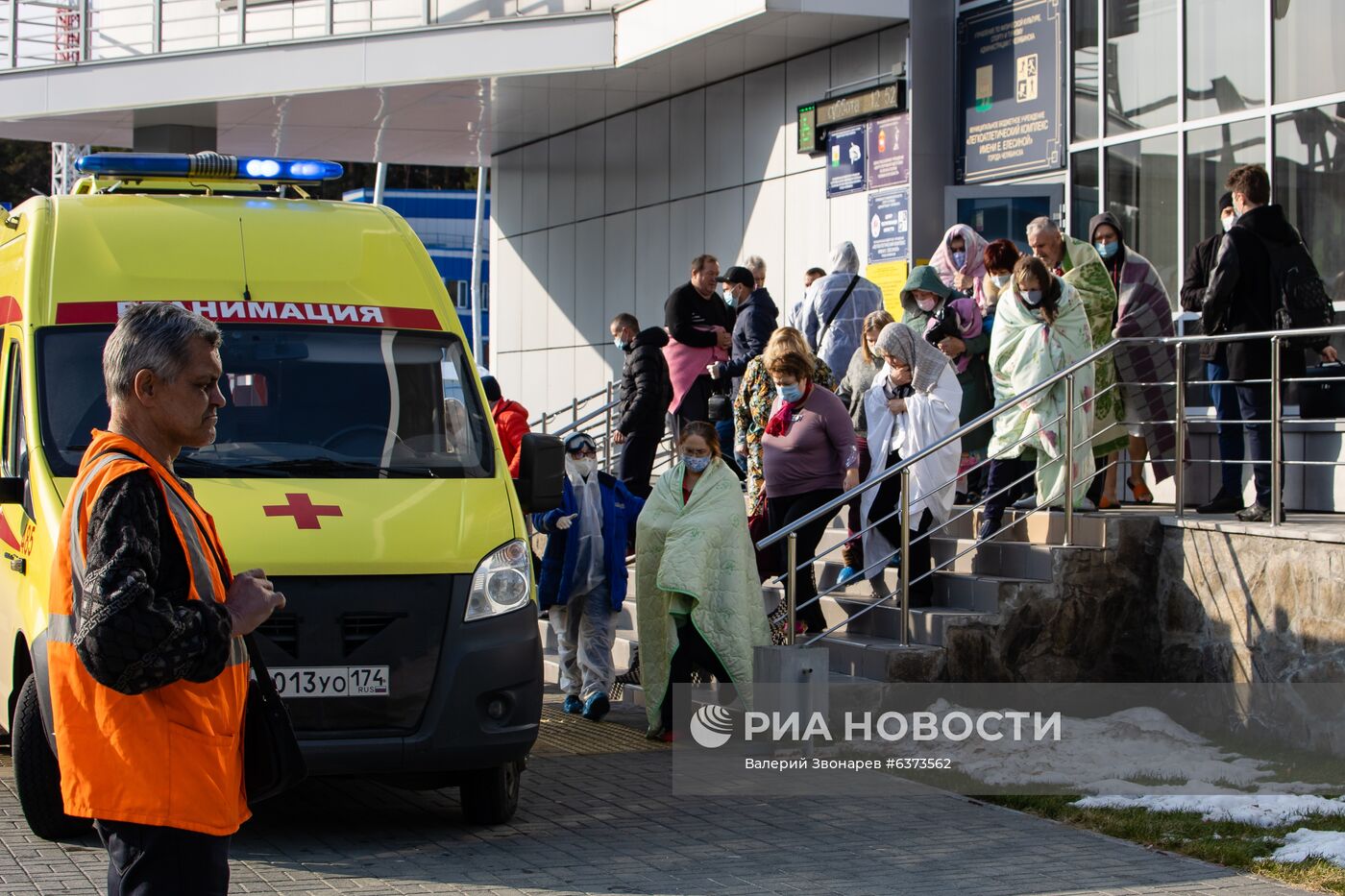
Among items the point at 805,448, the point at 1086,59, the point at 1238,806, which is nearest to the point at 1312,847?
the point at 1238,806

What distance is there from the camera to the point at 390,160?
2377cm

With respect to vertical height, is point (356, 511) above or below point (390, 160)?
below

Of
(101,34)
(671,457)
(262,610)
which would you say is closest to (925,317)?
(671,457)

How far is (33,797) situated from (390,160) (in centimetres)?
1792

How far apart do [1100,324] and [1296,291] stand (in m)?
1.35

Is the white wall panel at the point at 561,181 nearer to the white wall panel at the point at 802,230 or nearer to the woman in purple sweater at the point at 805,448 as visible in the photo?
the white wall panel at the point at 802,230

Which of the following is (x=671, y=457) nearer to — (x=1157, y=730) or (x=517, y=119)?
(x=517, y=119)

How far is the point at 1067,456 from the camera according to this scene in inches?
394

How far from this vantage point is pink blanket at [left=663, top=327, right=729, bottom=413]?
43.2 feet

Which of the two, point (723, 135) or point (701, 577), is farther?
point (723, 135)

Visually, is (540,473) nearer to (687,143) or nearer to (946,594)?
(946,594)

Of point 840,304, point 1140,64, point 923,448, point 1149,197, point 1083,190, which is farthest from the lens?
point 1083,190

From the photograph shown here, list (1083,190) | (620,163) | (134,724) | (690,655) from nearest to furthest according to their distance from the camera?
(134,724) < (690,655) < (1083,190) < (620,163)

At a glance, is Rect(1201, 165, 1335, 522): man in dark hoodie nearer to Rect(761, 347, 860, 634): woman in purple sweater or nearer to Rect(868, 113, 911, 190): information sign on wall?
Rect(761, 347, 860, 634): woman in purple sweater
